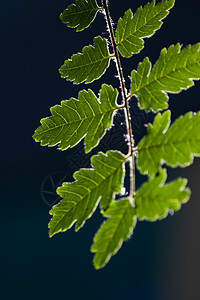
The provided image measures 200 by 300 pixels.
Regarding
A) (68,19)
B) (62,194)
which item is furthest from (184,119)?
(68,19)

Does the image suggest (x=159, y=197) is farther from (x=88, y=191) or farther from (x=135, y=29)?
(x=135, y=29)

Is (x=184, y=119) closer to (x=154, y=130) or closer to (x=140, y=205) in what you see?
(x=154, y=130)

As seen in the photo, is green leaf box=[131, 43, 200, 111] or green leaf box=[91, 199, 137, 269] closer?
green leaf box=[91, 199, 137, 269]

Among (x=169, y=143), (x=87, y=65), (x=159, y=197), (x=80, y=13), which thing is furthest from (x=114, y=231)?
(x=80, y=13)

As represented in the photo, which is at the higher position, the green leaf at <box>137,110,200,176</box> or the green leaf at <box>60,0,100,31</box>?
the green leaf at <box>60,0,100,31</box>

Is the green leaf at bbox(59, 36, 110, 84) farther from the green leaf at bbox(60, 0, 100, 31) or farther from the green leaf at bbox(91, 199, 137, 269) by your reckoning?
the green leaf at bbox(91, 199, 137, 269)

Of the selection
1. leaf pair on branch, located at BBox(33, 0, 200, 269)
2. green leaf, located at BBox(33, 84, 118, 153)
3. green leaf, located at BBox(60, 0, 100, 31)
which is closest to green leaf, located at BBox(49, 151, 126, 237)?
leaf pair on branch, located at BBox(33, 0, 200, 269)
